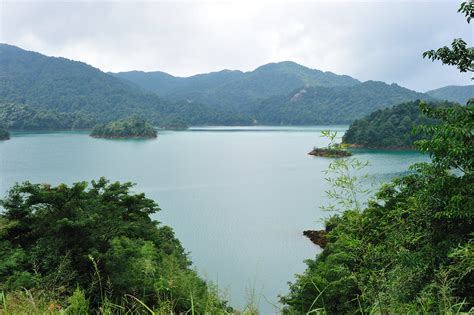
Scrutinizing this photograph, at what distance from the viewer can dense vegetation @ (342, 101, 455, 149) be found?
68919 millimetres

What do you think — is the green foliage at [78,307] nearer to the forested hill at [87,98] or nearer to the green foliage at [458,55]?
the green foliage at [458,55]

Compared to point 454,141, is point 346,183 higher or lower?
lower

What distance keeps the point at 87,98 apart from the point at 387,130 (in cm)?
14296

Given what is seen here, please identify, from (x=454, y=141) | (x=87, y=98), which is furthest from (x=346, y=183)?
(x=87, y=98)

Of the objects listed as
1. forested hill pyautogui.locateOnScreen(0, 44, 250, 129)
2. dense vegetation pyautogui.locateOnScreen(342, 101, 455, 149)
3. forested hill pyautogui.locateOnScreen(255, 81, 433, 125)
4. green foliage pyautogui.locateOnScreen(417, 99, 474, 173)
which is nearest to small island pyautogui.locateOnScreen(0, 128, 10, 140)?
forested hill pyautogui.locateOnScreen(0, 44, 250, 129)

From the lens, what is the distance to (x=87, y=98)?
17600 centimetres

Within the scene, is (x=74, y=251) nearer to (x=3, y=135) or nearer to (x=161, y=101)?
(x=3, y=135)

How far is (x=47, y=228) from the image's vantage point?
10305mm

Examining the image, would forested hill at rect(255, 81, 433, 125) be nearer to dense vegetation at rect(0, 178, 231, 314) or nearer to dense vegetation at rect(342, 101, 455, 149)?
dense vegetation at rect(342, 101, 455, 149)

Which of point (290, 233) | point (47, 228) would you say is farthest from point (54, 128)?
point (47, 228)

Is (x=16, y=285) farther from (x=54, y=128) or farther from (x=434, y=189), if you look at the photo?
(x=54, y=128)

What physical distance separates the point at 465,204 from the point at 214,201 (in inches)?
1073

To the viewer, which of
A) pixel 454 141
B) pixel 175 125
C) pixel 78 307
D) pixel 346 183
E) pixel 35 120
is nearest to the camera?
pixel 78 307

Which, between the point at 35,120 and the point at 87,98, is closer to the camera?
the point at 35,120
